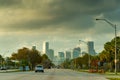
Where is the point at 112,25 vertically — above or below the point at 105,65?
above

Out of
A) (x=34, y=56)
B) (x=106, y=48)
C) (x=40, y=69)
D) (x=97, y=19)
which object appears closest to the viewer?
(x=97, y=19)

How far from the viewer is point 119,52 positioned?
9969 cm

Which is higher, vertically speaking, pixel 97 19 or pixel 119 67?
pixel 97 19

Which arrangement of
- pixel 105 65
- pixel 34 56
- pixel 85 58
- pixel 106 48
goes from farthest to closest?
pixel 85 58 < pixel 34 56 < pixel 105 65 < pixel 106 48

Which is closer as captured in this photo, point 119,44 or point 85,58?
point 119,44

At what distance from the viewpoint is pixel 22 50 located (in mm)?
169500

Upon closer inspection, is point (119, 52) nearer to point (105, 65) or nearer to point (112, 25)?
point (105, 65)

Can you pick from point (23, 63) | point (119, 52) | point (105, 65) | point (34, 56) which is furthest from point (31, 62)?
point (119, 52)

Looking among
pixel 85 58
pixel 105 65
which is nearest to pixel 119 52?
pixel 105 65

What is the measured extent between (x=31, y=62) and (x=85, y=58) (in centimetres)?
3644

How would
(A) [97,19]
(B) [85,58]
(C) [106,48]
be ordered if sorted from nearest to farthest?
(A) [97,19] → (C) [106,48] → (B) [85,58]

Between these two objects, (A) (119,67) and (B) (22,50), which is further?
(B) (22,50)

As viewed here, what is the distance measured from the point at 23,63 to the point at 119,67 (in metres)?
50.5

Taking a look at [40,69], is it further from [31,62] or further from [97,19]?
[31,62]
